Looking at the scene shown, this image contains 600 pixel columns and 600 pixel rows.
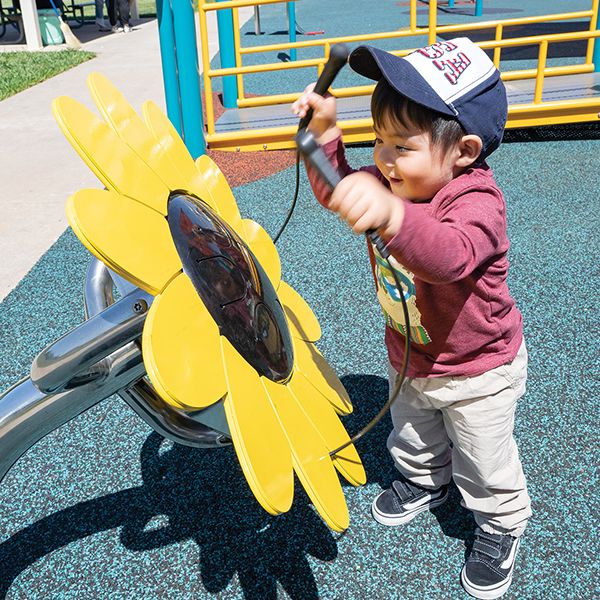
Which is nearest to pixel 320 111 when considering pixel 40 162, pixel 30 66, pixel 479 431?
pixel 479 431

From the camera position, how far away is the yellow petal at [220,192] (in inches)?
48.4

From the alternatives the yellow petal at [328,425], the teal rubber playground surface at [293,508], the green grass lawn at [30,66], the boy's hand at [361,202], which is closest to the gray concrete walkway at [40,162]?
the green grass lawn at [30,66]

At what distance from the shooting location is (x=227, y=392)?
36.2 inches

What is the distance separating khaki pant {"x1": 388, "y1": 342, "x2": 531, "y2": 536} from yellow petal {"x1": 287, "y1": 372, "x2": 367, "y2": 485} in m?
0.34

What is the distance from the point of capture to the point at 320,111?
1.31 meters

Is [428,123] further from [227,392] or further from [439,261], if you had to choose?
[227,392]

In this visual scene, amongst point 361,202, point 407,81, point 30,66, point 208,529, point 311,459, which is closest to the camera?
point 361,202

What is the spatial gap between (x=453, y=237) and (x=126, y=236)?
19.6 inches

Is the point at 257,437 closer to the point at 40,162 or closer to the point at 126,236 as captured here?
the point at 126,236

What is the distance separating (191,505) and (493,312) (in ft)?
3.07

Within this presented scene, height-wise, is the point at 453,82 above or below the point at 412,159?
above

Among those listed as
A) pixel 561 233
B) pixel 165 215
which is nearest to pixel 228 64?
pixel 561 233

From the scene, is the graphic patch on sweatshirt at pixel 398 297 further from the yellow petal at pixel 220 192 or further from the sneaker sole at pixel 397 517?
the sneaker sole at pixel 397 517

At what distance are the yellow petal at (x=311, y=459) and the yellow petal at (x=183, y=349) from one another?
0.50 ft
